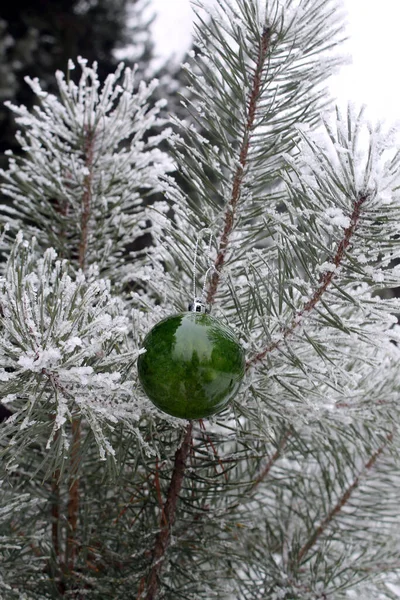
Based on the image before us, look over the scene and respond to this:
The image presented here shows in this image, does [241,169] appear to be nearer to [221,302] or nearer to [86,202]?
[221,302]

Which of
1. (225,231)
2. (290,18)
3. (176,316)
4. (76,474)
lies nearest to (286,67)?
(290,18)

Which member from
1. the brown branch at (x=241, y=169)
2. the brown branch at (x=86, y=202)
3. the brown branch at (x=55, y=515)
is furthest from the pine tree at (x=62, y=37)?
the brown branch at (x=241, y=169)

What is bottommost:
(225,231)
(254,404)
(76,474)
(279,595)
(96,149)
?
(279,595)

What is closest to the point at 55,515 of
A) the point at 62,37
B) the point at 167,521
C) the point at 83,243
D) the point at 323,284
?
the point at 167,521

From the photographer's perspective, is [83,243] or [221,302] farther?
[83,243]

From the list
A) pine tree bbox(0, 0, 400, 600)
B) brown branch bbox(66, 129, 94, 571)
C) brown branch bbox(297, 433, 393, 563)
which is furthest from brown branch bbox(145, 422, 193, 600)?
brown branch bbox(297, 433, 393, 563)

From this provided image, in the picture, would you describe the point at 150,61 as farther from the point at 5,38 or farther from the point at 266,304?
the point at 266,304
